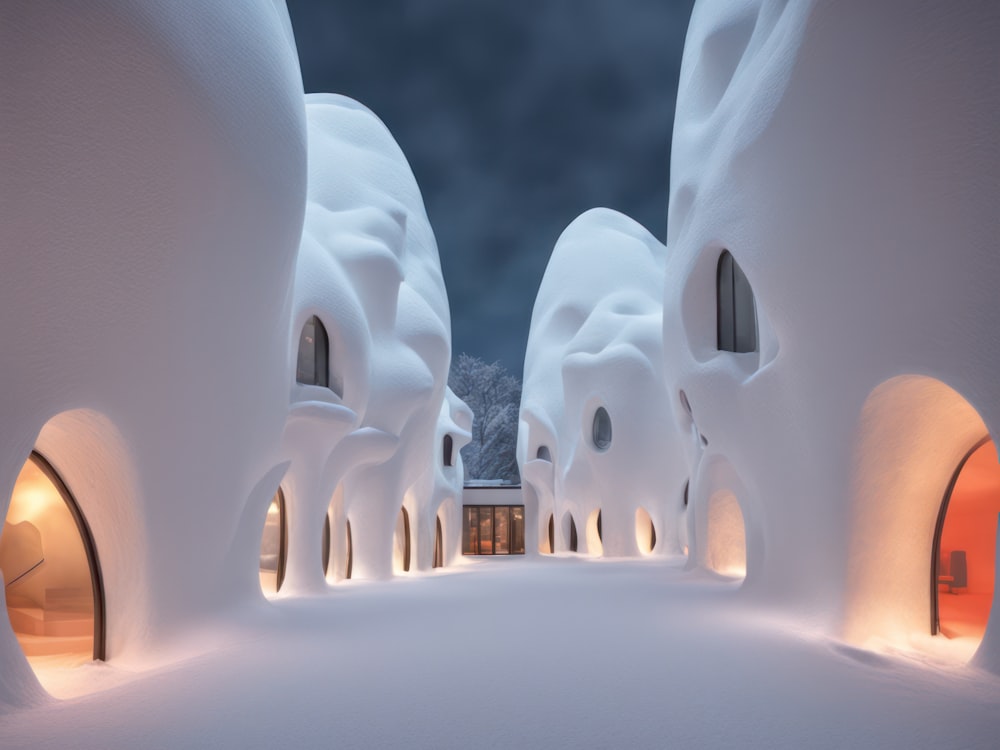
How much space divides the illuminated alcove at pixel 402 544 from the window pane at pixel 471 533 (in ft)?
43.5

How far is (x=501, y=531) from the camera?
3334 centimetres

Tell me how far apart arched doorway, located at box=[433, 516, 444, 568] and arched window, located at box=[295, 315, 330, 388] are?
1078 centimetres

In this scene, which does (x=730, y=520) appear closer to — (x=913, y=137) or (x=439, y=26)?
(x=913, y=137)

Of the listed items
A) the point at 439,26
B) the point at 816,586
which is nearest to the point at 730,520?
the point at 816,586

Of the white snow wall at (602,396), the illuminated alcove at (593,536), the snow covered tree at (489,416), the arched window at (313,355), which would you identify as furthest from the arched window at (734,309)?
the snow covered tree at (489,416)

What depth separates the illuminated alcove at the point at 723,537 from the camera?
1552cm

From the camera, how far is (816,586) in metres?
8.93

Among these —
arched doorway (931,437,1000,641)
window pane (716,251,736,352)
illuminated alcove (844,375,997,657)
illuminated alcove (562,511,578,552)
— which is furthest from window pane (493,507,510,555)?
illuminated alcove (844,375,997,657)

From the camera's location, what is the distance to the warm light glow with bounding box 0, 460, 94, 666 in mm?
7102

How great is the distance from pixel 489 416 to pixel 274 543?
34.4m

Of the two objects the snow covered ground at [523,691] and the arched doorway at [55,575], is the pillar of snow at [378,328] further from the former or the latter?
the arched doorway at [55,575]

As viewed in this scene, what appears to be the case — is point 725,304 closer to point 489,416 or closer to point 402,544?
point 402,544

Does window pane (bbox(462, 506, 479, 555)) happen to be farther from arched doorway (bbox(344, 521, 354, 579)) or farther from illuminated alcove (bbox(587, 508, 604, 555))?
arched doorway (bbox(344, 521, 354, 579))

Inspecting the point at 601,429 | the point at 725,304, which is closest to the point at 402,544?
the point at 601,429
